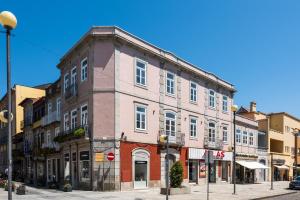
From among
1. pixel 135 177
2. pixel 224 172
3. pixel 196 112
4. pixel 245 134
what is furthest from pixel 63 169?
pixel 245 134

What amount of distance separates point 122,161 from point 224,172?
58.1 feet

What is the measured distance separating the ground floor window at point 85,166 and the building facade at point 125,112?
0.24 ft

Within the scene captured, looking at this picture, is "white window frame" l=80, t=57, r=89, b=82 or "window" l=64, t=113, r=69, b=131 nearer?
"white window frame" l=80, t=57, r=89, b=82

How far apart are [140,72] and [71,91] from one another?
640 cm

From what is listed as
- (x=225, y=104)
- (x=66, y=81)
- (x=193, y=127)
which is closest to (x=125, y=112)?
(x=66, y=81)

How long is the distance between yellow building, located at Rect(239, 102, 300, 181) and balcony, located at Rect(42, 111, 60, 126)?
94.9 ft

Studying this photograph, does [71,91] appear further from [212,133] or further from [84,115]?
[212,133]

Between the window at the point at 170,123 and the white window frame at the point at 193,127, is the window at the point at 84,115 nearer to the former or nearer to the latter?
the window at the point at 170,123

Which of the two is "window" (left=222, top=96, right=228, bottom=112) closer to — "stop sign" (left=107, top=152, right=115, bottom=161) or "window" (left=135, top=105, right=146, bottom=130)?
"window" (left=135, top=105, right=146, bottom=130)

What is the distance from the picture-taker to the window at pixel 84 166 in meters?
26.8

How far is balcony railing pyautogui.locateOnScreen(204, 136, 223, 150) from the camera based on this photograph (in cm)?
3659

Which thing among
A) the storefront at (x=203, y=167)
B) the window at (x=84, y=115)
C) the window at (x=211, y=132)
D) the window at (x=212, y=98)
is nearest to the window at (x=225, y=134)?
the storefront at (x=203, y=167)

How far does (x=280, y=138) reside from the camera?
54.5 m

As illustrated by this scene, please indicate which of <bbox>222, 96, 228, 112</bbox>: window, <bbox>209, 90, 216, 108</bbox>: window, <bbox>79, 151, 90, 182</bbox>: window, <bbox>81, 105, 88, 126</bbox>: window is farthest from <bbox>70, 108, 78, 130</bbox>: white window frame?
<bbox>222, 96, 228, 112</bbox>: window
